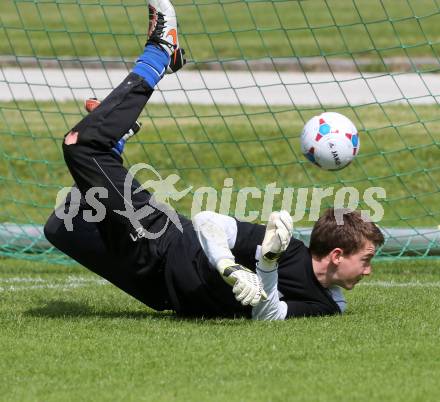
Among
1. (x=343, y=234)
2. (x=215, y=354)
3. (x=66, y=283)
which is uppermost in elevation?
(x=343, y=234)

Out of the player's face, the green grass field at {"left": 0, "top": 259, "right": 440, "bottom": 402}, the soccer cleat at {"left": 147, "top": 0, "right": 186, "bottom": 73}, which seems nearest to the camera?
the green grass field at {"left": 0, "top": 259, "right": 440, "bottom": 402}

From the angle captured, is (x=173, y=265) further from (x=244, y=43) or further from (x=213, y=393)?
(x=244, y=43)

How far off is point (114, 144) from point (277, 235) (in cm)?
105

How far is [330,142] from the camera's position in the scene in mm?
6406

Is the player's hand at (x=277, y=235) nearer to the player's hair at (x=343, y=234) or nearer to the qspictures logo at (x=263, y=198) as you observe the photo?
the player's hair at (x=343, y=234)

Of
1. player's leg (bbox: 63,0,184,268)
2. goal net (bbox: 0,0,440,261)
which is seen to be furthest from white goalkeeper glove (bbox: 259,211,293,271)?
goal net (bbox: 0,0,440,261)

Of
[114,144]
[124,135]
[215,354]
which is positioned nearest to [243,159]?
[124,135]

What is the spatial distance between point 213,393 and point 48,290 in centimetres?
297

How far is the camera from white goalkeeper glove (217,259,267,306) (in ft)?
17.2

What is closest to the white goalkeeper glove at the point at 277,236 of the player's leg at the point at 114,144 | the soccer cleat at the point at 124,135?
the player's leg at the point at 114,144

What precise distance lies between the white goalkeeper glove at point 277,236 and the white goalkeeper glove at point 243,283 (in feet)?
0.45

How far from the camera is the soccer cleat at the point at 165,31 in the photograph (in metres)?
5.95

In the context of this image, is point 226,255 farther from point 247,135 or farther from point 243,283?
point 247,135

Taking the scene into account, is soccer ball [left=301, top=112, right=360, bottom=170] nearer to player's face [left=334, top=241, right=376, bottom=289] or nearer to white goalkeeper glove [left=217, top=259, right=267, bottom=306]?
player's face [left=334, top=241, right=376, bottom=289]
